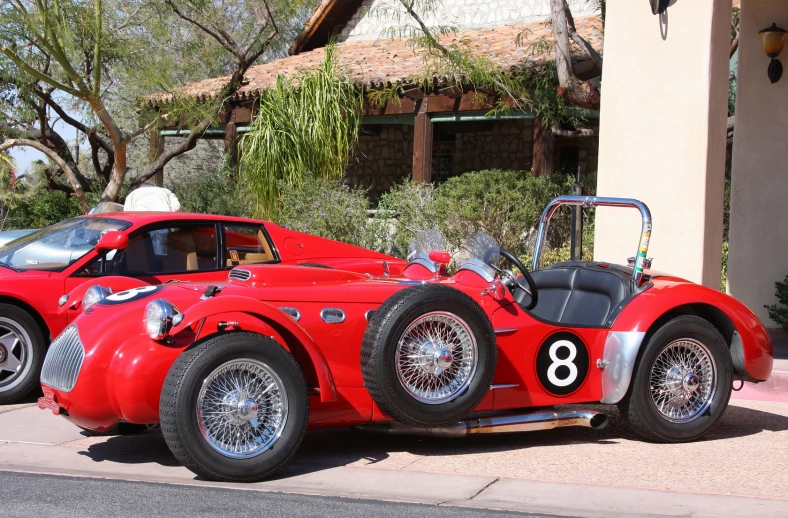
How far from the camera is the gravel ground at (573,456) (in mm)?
5035

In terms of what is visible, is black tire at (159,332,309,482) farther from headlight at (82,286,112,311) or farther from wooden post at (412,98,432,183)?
wooden post at (412,98,432,183)

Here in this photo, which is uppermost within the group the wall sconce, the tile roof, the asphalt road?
the tile roof

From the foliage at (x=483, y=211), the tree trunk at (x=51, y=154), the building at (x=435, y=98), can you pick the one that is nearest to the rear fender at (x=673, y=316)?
the foliage at (x=483, y=211)

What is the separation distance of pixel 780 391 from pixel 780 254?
3.29m

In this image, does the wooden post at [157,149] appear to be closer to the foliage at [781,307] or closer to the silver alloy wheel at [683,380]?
the foliage at [781,307]

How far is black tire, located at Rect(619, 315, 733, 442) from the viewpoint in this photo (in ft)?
18.9

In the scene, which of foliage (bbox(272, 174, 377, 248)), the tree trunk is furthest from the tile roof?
foliage (bbox(272, 174, 377, 248))

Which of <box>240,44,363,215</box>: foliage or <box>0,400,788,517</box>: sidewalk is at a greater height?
<box>240,44,363,215</box>: foliage

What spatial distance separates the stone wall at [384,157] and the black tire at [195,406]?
56.4ft

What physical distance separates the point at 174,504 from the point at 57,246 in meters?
3.75

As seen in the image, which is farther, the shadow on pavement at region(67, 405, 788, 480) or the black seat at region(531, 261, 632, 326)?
the black seat at region(531, 261, 632, 326)

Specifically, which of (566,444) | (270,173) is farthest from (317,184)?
(566,444)

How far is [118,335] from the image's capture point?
483 cm

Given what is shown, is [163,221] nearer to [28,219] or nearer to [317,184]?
[317,184]
